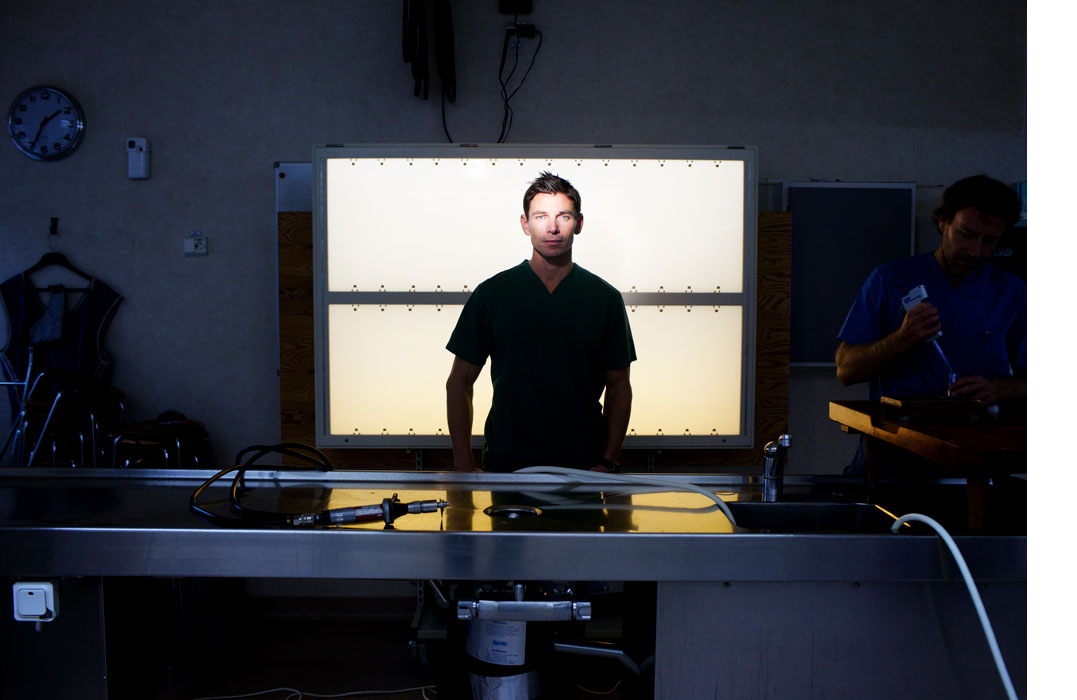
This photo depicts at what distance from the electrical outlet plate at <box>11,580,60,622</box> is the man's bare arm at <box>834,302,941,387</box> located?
184 cm

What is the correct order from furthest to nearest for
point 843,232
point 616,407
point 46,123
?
point 46,123
point 843,232
point 616,407

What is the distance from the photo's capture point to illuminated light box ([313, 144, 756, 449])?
2.93 m

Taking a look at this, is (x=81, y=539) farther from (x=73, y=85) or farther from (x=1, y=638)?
(x=73, y=85)

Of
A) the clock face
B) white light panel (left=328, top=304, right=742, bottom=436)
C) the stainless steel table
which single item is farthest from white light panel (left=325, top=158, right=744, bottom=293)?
the stainless steel table

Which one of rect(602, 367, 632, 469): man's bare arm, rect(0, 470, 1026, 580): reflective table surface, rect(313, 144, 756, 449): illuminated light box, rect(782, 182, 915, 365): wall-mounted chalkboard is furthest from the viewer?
rect(782, 182, 915, 365): wall-mounted chalkboard

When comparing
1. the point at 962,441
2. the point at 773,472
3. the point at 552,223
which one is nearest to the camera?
the point at 962,441

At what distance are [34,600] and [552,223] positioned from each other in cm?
202

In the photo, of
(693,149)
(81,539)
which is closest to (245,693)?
(81,539)

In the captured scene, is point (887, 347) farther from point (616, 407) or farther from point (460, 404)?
point (460, 404)

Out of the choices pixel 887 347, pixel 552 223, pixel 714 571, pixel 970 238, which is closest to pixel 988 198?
pixel 970 238

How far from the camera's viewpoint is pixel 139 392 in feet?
11.5

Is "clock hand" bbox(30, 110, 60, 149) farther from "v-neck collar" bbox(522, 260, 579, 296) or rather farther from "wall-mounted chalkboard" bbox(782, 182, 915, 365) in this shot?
"wall-mounted chalkboard" bbox(782, 182, 915, 365)

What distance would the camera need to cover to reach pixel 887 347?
1.98 metres

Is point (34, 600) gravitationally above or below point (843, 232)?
below
